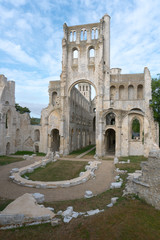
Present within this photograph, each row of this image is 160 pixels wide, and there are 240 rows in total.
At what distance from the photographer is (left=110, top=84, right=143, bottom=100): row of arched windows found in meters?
24.6

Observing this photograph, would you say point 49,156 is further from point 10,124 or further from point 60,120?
point 10,124

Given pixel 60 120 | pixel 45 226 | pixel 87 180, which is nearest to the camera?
pixel 45 226

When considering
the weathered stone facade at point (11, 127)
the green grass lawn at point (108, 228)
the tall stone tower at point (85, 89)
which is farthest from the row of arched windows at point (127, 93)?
the tall stone tower at point (85, 89)

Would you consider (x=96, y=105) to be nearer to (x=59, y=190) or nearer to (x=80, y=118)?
(x=80, y=118)

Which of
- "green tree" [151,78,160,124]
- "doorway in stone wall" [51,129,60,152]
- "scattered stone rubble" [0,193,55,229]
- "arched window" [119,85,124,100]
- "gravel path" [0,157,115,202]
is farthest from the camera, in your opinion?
"doorway in stone wall" [51,129,60,152]

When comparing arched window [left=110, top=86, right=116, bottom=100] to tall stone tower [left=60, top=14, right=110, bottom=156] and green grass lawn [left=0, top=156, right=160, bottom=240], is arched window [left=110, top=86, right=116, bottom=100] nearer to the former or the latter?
tall stone tower [left=60, top=14, right=110, bottom=156]

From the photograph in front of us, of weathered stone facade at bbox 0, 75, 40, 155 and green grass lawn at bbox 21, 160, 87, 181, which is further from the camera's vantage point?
weathered stone facade at bbox 0, 75, 40, 155

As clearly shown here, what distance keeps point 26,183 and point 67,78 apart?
1906 centimetres

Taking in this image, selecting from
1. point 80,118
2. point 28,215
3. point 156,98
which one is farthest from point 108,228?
point 80,118

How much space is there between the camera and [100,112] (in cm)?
2433

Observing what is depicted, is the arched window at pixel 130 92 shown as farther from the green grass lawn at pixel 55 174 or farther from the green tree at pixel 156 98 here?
the green grass lawn at pixel 55 174

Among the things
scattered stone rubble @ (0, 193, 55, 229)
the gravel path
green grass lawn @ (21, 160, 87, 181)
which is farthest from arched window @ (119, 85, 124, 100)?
scattered stone rubble @ (0, 193, 55, 229)

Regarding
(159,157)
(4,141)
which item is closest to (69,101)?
(4,141)

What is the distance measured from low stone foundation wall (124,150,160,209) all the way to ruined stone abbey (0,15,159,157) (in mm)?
15005
